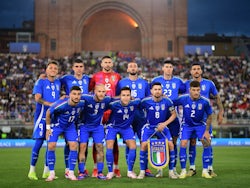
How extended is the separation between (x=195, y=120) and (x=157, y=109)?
96 centimetres

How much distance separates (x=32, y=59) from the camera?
44031mm

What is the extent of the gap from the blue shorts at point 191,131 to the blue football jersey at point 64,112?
246 cm

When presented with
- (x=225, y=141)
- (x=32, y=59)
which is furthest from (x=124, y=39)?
(x=225, y=141)

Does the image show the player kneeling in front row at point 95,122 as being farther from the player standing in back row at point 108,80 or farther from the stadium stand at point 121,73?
the stadium stand at point 121,73

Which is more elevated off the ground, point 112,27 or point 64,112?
point 112,27

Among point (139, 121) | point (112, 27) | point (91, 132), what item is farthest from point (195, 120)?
point (112, 27)

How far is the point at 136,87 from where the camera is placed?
11.6 metres

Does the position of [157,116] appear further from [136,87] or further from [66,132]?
[66,132]

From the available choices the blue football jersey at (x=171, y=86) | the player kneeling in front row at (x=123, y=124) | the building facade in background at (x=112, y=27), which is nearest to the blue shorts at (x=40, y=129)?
the player kneeling in front row at (x=123, y=124)

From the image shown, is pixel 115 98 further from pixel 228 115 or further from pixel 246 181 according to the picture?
pixel 228 115

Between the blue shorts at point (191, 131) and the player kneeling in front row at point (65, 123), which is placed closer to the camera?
the player kneeling in front row at point (65, 123)

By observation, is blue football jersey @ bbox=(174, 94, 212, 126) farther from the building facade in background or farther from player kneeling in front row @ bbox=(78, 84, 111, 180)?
the building facade in background

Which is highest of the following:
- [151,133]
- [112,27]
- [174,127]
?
[112,27]

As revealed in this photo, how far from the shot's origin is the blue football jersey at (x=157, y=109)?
11.1m
